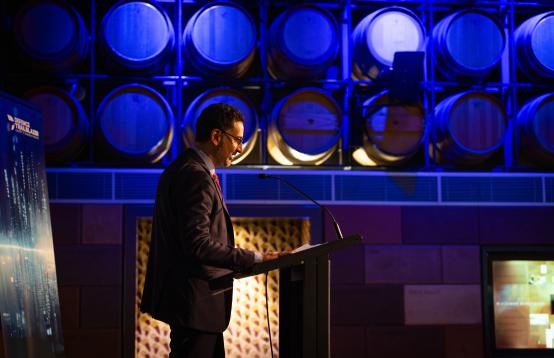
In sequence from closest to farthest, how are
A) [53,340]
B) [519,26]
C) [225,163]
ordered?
[225,163], [53,340], [519,26]

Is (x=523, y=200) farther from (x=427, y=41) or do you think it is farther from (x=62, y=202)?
(x=62, y=202)

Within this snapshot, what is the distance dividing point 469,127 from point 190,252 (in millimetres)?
2970

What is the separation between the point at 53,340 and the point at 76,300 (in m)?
1.16

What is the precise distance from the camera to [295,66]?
4555 millimetres

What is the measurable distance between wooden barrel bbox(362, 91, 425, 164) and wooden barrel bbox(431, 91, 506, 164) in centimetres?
17

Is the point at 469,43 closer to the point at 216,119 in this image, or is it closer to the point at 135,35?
the point at 135,35

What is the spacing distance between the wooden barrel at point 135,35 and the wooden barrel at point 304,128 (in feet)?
2.86

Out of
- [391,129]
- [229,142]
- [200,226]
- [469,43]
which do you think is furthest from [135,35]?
[200,226]

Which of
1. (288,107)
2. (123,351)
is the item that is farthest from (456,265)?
(123,351)

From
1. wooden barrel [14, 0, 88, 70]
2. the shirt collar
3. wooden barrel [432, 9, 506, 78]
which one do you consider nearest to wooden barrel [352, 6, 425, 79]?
wooden barrel [432, 9, 506, 78]

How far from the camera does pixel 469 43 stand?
4.73 meters

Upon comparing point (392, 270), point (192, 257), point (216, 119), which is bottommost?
point (392, 270)

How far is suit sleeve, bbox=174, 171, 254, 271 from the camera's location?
218 centimetres

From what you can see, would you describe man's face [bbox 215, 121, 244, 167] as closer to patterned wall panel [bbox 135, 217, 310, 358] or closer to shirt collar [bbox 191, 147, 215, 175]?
shirt collar [bbox 191, 147, 215, 175]
